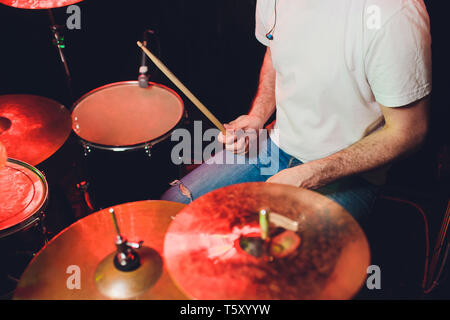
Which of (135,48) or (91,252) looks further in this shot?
(135,48)

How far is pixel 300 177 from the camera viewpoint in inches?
45.6

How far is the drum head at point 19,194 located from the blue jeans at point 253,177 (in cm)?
44

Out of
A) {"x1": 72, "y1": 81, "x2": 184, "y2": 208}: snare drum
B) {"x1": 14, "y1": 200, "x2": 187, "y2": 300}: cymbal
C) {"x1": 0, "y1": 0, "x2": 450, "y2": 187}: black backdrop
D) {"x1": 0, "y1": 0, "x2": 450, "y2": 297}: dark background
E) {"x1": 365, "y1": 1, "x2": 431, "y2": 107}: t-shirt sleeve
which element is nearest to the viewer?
{"x1": 14, "y1": 200, "x2": 187, "y2": 300}: cymbal

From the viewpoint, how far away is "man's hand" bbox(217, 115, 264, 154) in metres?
1.34

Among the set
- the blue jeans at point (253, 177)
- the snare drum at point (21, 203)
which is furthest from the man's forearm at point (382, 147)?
the snare drum at point (21, 203)

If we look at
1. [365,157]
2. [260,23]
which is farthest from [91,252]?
[260,23]

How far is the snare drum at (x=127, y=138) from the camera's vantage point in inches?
59.2

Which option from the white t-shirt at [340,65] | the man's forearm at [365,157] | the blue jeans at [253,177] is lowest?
the blue jeans at [253,177]

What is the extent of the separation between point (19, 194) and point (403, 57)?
1.29 m

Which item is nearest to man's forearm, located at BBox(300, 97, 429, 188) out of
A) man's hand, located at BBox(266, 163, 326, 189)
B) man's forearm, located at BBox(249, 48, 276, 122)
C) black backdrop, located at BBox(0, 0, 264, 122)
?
man's hand, located at BBox(266, 163, 326, 189)

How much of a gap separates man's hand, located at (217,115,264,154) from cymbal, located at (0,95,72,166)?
0.64 meters

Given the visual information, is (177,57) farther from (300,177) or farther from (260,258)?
(260,258)

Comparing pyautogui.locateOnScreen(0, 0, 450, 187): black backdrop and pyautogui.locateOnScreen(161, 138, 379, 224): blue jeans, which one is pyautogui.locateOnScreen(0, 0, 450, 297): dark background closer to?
pyautogui.locateOnScreen(0, 0, 450, 187): black backdrop

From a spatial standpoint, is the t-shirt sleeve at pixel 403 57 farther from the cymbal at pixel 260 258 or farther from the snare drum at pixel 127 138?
the snare drum at pixel 127 138
